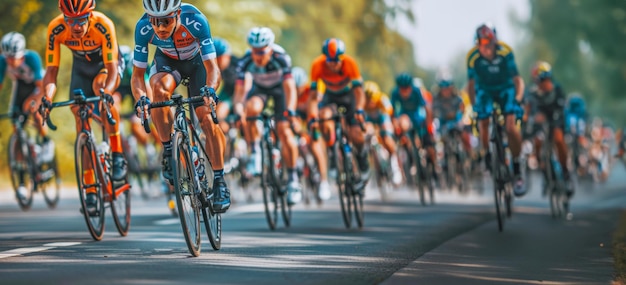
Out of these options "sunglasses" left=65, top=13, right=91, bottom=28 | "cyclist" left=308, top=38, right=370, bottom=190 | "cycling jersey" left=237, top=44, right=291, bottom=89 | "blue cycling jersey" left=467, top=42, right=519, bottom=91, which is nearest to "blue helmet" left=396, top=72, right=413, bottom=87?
"cyclist" left=308, top=38, right=370, bottom=190

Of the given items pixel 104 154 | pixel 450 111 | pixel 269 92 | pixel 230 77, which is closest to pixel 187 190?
pixel 104 154

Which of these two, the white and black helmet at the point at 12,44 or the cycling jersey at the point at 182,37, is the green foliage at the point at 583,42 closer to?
the white and black helmet at the point at 12,44

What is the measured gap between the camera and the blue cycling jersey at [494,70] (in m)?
15.0

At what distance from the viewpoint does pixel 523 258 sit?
10.7m

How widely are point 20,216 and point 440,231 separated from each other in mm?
5297

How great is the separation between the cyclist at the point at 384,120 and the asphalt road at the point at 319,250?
302 cm

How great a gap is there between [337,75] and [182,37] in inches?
217

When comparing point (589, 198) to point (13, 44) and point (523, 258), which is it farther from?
point (523, 258)

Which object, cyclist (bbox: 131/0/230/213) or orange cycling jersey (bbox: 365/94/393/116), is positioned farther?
orange cycling jersey (bbox: 365/94/393/116)

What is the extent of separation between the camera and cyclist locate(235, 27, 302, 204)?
46.2 ft

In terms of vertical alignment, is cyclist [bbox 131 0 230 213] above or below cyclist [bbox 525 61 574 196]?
below

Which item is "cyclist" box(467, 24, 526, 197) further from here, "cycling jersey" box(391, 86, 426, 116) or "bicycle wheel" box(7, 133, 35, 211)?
"bicycle wheel" box(7, 133, 35, 211)

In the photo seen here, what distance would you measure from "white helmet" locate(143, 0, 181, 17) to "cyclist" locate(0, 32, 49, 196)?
6.92m

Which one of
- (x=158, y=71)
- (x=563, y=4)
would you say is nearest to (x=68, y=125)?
(x=158, y=71)
